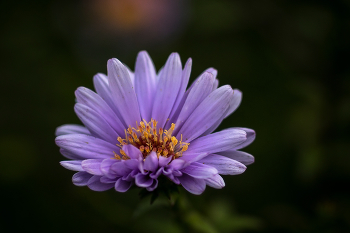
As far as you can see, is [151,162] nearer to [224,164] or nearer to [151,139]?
[224,164]

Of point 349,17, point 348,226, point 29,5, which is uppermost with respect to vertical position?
point 29,5

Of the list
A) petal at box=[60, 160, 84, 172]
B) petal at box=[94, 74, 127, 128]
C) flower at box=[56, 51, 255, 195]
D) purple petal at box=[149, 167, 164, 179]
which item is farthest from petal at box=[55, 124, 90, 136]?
purple petal at box=[149, 167, 164, 179]

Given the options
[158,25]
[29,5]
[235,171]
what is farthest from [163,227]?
[29,5]

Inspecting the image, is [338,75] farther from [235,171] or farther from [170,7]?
[170,7]

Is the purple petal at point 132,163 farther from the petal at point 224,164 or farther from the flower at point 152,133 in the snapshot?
the petal at point 224,164

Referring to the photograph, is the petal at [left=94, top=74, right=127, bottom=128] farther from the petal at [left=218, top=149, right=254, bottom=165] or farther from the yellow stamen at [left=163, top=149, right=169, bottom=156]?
the petal at [left=218, top=149, right=254, bottom=165]

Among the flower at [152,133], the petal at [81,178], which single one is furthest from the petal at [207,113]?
the petal at [81,178]
